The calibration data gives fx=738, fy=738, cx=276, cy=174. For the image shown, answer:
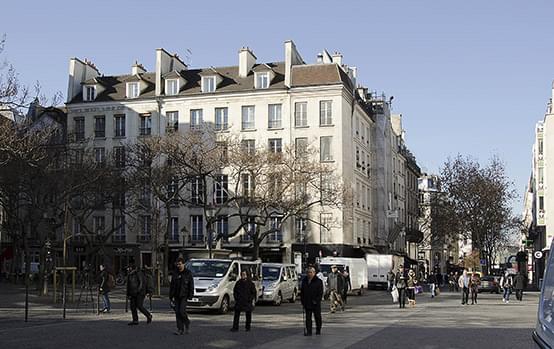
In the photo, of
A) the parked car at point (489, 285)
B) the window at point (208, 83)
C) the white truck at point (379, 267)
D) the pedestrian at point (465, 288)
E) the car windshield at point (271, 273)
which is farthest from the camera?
the window at point (208, 83)

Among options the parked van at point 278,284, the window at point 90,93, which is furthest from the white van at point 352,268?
the window at point 90,93

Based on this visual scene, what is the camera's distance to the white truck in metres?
57.0

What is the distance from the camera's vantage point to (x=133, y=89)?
2662 inches

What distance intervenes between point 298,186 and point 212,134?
34.6 feet

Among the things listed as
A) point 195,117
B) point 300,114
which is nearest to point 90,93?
point 195,117

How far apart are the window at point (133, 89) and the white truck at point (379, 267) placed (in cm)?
2604

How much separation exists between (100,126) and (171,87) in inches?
299

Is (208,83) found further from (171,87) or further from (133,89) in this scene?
(133,89)

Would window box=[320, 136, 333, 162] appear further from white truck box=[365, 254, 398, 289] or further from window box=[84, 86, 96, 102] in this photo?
window box=[84, 86, 96, 102]

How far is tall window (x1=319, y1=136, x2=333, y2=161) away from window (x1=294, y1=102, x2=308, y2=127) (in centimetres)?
213

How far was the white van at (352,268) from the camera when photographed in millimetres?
44875

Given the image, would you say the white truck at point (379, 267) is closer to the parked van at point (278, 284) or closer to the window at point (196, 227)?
the window at point (196, 227)

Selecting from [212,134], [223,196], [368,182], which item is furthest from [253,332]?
[368,182]

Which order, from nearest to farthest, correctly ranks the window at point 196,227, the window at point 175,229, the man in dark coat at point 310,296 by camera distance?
1. the man in dark coat at point 310,296
2. the window at point 196,227
3. the window at point 175,229
